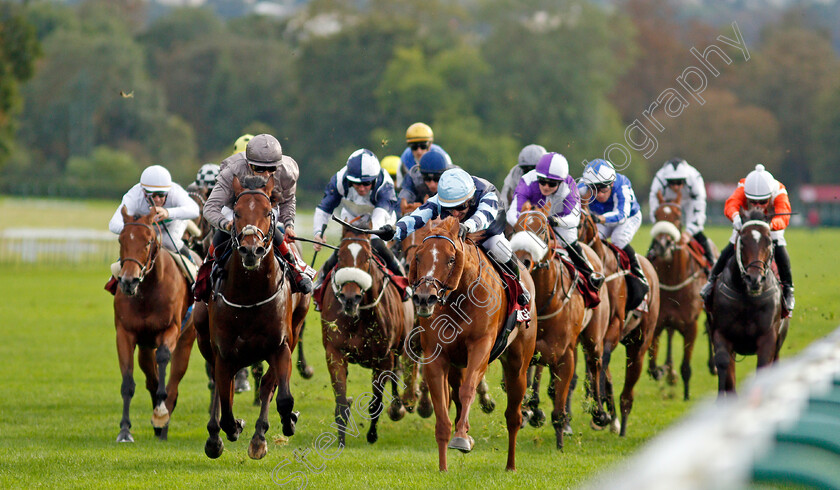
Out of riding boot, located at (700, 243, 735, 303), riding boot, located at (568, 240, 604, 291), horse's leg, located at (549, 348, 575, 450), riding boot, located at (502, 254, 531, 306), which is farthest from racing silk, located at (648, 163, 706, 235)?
riding boot, located at (502, 254, 531, 306)

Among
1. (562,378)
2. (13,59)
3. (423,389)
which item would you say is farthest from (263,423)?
(13,59)

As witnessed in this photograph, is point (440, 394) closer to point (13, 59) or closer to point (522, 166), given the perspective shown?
point (522, 166)

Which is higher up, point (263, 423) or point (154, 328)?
point (154, 328)

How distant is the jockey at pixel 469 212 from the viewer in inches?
280

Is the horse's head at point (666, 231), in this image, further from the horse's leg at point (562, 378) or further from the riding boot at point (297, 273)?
the riding boot at point (297, 273)

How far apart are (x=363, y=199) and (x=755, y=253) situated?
329 cm

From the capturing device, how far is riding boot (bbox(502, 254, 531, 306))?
7215mm

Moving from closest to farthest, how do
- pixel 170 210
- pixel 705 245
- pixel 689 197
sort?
pixel 170 210 < pixel 689 197 < pixel 705 245

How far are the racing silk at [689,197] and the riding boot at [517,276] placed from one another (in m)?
5.05

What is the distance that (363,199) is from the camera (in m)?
9.15

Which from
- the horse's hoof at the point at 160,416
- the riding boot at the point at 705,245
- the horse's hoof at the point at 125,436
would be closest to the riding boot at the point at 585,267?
the horse's hoof at the point at 160,416

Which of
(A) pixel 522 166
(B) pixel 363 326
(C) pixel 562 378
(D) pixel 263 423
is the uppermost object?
(A) pixel 522 166

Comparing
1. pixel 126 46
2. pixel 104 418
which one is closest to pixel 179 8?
pixel 126 46

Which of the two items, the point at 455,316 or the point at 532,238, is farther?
the point at 532,238
